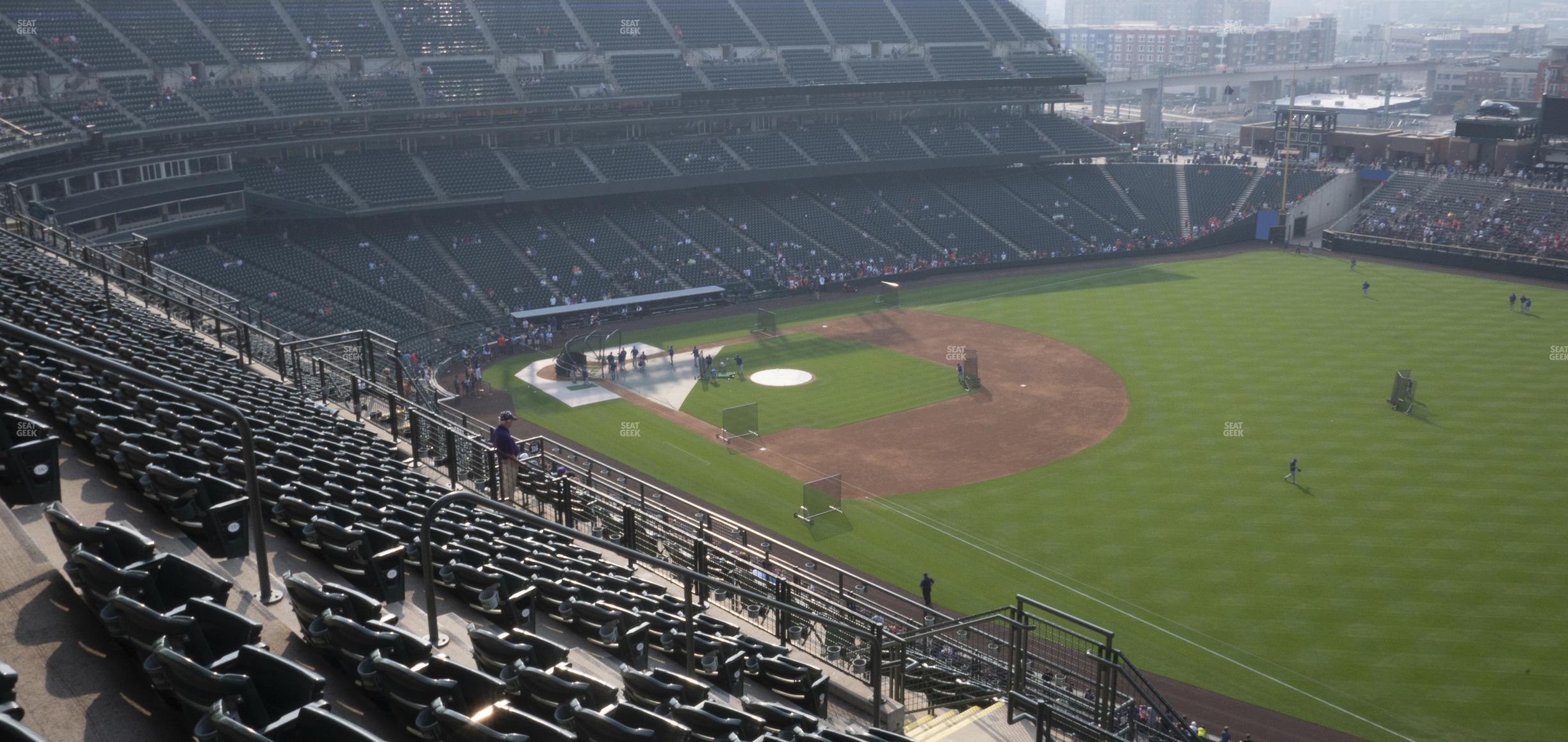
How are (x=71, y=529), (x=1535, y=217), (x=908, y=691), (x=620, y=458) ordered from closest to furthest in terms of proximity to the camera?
1. (x=71, y=529)
2. (x=908, y=691)
3. (x=620, y=458)
4. (x=1535, y=217)

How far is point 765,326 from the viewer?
180ft

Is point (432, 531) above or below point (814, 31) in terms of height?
below

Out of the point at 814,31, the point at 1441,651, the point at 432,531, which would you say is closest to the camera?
the point at 432,531

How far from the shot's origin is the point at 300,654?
9883mm

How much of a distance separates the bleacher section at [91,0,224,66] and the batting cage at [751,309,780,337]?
28.5 m

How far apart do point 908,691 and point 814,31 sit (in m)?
65.3

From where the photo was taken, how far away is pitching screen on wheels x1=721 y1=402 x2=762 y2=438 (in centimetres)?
4025

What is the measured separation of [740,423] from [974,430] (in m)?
8.03

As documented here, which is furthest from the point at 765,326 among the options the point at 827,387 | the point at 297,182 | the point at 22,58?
the point at 22,58

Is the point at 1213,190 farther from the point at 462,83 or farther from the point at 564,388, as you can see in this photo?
the point at 564,388

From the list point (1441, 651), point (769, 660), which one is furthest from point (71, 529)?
point (1441, 651)

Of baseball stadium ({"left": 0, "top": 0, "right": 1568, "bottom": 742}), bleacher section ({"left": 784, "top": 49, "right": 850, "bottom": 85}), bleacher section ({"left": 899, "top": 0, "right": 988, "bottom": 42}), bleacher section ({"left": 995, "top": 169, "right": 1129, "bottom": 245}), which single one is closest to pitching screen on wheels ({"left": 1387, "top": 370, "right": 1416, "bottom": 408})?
baseball stadium ({"left": 0, "top": 0, "right": 1568, "bottom": 742})

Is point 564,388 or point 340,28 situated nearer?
point 564,388

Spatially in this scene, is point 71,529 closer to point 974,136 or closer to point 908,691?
point 908,691
